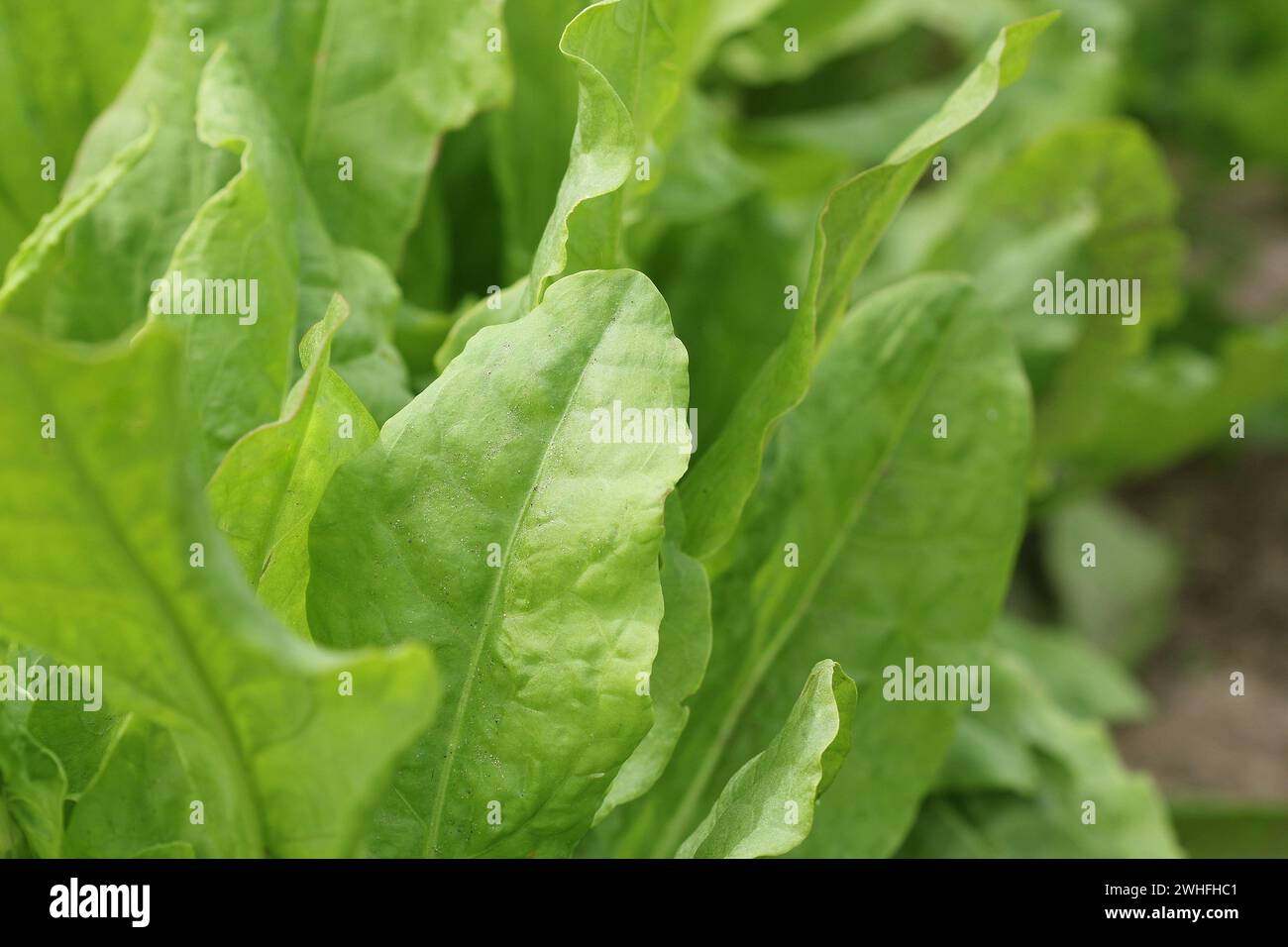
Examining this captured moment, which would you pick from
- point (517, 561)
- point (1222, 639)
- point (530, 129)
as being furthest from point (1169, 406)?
point (517, 561)

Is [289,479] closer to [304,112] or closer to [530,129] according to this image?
[304,112]

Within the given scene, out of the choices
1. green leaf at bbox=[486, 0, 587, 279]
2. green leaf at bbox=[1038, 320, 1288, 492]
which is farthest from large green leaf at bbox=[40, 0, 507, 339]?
green leaf at bbox=[1038, 320, 1288, 492]

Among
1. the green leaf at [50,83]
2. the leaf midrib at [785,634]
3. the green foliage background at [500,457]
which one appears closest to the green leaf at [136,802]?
the green foliage background at [500,457]

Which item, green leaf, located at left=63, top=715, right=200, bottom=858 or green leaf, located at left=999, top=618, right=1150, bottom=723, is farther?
green leaf, located at left=999, top=618, right=1150, bottom=723

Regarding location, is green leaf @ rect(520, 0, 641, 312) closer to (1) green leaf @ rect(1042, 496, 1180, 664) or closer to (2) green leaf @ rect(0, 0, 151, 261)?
(2) green leaf @ rect(0, 0, 151, 261)

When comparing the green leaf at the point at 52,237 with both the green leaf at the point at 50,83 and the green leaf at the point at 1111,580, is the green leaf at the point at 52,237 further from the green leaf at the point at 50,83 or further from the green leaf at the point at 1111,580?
the green leaf at the point at 1111,580
